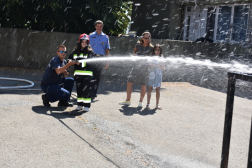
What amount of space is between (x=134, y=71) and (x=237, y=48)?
10.6m

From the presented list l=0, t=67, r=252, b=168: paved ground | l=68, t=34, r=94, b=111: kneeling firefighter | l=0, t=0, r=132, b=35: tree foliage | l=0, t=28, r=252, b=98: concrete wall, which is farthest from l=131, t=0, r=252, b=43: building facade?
l=68, t=34, r=94, b=111: kneeling firefighter

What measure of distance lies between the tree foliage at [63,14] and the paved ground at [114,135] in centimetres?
670

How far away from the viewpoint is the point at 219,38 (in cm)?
2050

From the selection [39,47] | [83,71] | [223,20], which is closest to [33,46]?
[39,47]

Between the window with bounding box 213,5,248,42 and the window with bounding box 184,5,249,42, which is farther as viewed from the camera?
the window with bounding box 184,5,249,42

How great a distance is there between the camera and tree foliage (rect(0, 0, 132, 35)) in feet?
44.5

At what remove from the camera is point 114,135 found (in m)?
5.05

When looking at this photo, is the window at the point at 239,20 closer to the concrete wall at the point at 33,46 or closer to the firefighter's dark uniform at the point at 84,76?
the concrete wall at the point at 33,46

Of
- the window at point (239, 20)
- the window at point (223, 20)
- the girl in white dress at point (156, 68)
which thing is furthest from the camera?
the window at point (223, 20)

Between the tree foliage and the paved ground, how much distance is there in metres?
6.70

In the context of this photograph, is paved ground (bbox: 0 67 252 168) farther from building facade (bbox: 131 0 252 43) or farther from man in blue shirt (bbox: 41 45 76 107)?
building facade (bbox: 131 0 252 43)

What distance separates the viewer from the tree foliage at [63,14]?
44.5 feet

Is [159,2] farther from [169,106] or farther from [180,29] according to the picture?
[169,106]

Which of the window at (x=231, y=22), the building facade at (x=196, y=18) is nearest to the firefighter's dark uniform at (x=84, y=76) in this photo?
the window at (x=231, y=22)
